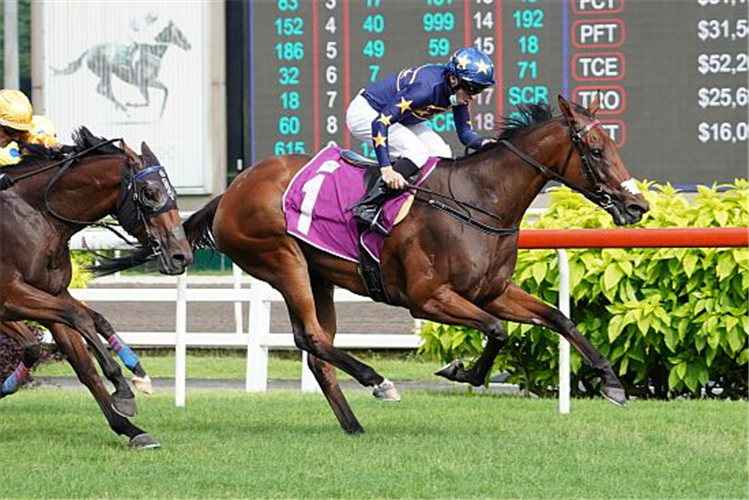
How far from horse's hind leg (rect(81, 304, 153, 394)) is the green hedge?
2.30 metres

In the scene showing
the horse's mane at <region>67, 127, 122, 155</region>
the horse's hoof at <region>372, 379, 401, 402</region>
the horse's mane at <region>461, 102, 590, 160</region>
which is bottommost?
the horse's hoof at <region>372, 379, 401, 402</region>

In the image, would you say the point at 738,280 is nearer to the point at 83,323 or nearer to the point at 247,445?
the point at 247,445

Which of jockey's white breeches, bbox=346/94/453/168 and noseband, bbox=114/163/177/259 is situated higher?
jockey's white breeches, bbox=346/94/453/168

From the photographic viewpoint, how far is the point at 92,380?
6.50 m

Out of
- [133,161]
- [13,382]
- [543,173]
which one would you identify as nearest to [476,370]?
[543,173]

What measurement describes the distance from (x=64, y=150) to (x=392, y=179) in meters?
1.39

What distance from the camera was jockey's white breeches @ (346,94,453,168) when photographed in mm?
7043

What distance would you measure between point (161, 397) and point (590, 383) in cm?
231

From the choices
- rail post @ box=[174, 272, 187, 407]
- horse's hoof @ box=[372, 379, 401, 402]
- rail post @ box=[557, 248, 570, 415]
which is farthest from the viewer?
rail post @ box=[174, 272, 187, 407]

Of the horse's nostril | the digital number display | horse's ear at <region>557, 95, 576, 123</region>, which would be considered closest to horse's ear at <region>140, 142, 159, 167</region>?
horse's ear at <region>557, 95, 576, 123</region>

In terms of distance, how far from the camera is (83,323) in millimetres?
6188

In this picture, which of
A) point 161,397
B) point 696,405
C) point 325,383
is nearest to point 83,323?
point 325,383

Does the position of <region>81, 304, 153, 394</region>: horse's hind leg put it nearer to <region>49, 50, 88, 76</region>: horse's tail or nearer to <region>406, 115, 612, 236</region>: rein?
<region>406, 115, 612, 236</region>: rein

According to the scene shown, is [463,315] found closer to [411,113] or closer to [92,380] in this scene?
[411,113]
